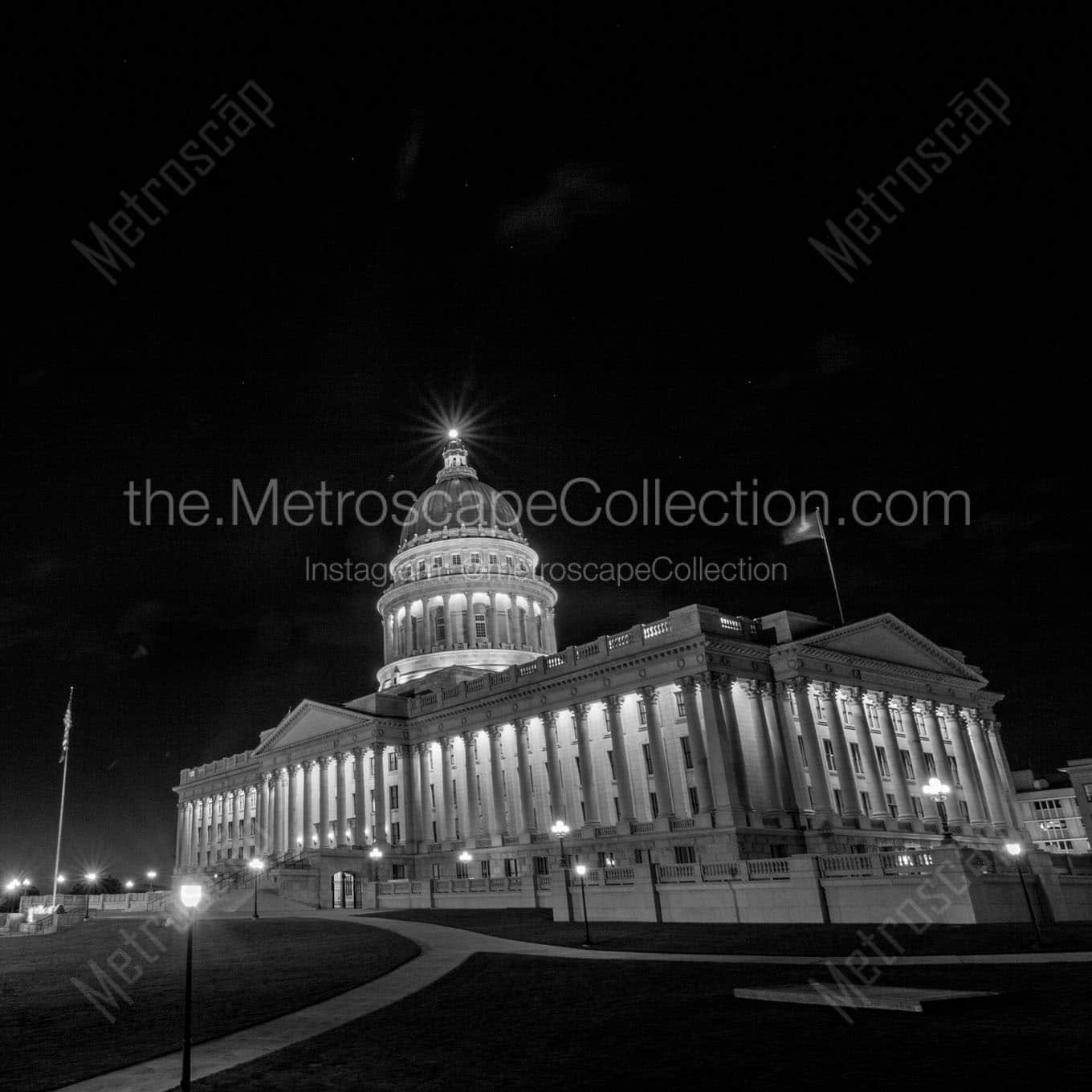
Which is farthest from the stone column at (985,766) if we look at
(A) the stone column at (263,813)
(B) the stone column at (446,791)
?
(A) the stone column at (263,813)

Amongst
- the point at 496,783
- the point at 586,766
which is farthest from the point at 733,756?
the point at 496,783

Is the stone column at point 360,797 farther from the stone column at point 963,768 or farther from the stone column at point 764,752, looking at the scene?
the stone column at point 963,768

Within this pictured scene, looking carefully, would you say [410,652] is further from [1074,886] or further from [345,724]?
[1074,886]

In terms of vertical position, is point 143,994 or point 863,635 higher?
point 863,635

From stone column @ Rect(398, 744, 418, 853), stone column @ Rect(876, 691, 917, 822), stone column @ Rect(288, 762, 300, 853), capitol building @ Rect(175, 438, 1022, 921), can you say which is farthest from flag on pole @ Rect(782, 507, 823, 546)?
stone column @ Rect(288, 762, 300, 853)

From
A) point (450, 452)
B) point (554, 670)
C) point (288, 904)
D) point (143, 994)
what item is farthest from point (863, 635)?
point (450, 452)

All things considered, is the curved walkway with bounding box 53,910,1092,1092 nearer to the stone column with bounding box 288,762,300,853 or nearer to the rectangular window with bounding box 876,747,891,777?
the rectangular window with bounding box 876,747,891,777

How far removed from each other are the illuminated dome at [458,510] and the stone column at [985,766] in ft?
186

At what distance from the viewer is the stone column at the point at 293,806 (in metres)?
87.4

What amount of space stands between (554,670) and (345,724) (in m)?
24.5

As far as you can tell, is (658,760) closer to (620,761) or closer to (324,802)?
(620,761)

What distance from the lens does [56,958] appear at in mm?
30812

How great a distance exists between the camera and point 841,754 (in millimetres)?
63969

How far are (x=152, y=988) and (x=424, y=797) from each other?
60183mm
